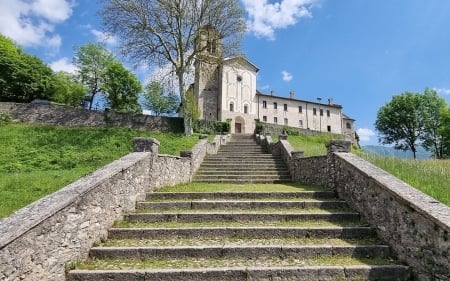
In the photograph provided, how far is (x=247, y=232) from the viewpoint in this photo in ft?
16.5

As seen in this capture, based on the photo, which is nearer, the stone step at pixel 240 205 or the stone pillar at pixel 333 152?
the stone step at pixel 240 205

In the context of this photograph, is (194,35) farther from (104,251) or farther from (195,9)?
(104,251)

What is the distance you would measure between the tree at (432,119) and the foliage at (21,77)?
169 feet

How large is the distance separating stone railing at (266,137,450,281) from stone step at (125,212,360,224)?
50 cm

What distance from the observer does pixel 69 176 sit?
1092 cm

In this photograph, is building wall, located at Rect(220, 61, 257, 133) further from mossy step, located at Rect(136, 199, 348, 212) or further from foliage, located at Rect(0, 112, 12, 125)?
mossy step, located at Rect(136, 199, 348, 212)

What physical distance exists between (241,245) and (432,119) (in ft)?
159

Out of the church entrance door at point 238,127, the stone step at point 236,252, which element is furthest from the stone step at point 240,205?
the church entrance door at point 238,127

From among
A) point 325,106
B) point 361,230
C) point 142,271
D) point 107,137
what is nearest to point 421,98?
point 325,106

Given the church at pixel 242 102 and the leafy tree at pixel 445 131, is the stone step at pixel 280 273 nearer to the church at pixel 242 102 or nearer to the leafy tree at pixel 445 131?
the church at pixel 242 102

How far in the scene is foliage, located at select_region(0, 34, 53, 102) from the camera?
105ft

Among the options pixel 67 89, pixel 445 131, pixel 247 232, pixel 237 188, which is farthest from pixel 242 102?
pixel 247 232

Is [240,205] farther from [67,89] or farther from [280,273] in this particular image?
[67,89]

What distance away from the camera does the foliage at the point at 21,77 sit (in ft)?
105
